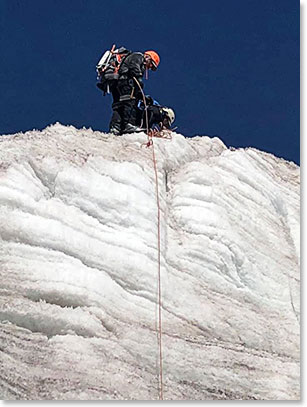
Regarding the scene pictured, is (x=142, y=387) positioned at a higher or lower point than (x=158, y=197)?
lower

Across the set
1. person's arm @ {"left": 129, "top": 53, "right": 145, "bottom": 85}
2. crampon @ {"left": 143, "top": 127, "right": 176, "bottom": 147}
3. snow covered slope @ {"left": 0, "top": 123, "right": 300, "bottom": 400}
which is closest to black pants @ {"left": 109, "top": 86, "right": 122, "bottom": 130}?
person's arm @ {"left": 129, "top": 53, "right": 145, "bottom": 85}

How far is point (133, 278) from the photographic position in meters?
7.82

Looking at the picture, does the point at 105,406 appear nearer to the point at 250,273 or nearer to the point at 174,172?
the point at 250,273

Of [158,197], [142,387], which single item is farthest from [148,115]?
[142,387]

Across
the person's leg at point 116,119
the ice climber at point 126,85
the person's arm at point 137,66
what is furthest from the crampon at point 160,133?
the person's arm at point 137,66

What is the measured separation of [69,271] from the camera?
24.3 ft

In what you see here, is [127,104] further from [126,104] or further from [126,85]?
[126,85]

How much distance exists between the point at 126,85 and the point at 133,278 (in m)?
5.28

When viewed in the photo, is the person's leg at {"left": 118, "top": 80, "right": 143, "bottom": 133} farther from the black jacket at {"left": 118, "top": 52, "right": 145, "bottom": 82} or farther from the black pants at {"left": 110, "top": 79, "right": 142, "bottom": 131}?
the black jacket at {"left": 118, "top": 52, "right": 145, "bottom": 82}

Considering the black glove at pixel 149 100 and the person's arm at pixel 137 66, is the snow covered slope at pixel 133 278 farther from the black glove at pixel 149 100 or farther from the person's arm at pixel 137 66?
the black glove at pixel 149 100

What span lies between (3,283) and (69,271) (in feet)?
2.34

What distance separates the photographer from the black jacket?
39.8ft

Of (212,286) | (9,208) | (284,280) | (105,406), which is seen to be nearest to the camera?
(105,406)

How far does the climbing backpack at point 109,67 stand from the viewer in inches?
490
